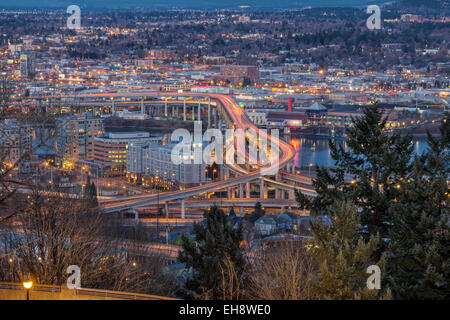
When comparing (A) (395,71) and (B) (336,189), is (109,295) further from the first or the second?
(A) (395,71)

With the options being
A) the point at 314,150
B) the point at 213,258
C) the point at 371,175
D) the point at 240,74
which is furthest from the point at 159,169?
the point at 240,74

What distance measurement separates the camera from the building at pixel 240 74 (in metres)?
31.4

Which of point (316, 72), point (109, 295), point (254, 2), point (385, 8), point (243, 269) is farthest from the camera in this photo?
point (254, 2)

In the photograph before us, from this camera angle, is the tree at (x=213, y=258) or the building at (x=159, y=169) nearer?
the tree at (x=213, y=258)

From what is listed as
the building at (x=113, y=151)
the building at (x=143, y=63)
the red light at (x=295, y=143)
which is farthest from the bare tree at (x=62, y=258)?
the building at (x=143, y=63)

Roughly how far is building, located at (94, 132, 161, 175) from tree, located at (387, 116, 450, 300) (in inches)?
399

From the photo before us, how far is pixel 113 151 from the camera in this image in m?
14.1

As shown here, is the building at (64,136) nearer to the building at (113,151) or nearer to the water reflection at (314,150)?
the building at (113,151)

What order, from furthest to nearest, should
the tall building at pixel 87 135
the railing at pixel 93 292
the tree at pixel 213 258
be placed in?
the tall building at pixel 87 135
the tree at pixel 213 258
the railing at pixel 93 292

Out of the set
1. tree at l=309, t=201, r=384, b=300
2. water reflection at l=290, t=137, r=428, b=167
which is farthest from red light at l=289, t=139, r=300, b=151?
tree at l=309, t=201, r=384, b=300

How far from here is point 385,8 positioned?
59906 millimetres

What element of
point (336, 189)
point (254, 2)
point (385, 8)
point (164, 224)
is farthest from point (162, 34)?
point (336, 189)

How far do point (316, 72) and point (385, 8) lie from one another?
Answer: 90.9ft

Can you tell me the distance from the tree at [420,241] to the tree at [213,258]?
0.76m
